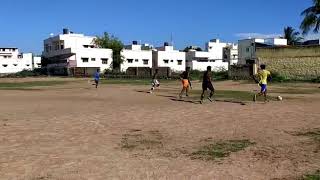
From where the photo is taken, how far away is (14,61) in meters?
99.1

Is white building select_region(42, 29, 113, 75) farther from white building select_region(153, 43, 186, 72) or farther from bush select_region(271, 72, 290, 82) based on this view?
bush select_region(271, 72, 290, 82)

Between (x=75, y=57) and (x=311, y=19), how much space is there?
44761 millimetres

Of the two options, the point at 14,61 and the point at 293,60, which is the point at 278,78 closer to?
the point at 293,60

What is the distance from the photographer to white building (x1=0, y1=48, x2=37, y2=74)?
315ft

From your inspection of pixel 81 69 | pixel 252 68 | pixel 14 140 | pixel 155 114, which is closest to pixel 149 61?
pixel 81 69

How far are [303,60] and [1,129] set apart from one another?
3767 cm

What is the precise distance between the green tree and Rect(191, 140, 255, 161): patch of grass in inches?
2922

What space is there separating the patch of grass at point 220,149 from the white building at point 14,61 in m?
87.1

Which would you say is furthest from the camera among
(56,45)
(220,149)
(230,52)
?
(230,52)

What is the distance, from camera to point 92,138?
1103cm

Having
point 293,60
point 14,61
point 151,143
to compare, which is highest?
point 14,61

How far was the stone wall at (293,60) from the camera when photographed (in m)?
45.2

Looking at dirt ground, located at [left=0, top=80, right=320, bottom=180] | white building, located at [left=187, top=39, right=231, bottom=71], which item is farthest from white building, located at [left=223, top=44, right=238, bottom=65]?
dirt ground, located at [left=0, top=80, right=320, bottom=180]

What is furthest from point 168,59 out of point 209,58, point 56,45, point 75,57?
point 56,45
